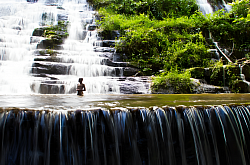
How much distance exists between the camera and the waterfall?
104 inches

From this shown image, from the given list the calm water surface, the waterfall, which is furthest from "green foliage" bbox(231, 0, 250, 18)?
the waterfall

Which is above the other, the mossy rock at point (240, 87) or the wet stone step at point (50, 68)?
the wet stone step at point (50, 68)

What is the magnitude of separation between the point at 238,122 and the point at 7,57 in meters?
9.38

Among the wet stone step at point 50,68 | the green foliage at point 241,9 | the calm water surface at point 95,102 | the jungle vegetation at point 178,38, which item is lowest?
the calm water surface at point 95,102

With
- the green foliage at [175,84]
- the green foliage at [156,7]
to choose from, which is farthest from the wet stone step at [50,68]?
the green foliage at [156,7]

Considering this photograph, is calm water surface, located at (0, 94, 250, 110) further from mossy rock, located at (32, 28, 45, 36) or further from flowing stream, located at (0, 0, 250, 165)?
mossy rock, located at (32, 28, 45, 36)

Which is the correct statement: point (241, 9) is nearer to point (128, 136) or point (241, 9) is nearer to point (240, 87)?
point (240, 87)

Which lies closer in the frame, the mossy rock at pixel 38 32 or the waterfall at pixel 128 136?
the waterfall at pixel 128 136

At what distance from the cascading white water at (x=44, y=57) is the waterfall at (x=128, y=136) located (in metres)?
3.74

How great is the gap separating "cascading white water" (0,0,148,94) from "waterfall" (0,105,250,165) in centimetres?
374

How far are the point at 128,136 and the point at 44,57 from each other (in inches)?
270

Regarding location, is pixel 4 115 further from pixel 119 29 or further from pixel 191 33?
pixel 191 33

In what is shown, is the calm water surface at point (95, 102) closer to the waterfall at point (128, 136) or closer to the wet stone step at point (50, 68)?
the waterfall at point (128, 136)

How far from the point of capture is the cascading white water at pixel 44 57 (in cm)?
666
